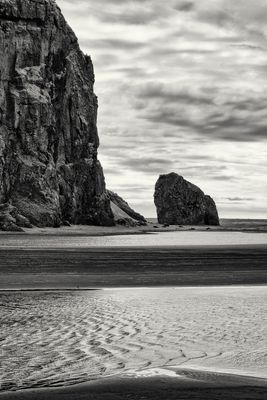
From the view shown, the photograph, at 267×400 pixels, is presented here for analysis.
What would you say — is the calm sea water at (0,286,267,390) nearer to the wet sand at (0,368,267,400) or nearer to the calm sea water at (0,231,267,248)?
the wet sand at (0,368,267,400)

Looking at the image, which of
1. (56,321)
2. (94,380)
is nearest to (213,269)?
(56,321)

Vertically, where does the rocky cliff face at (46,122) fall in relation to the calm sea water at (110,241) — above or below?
above

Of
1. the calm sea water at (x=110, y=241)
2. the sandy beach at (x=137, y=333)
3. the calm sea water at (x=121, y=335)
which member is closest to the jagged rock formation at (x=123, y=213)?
the calm sea water at (x=110, y=241)

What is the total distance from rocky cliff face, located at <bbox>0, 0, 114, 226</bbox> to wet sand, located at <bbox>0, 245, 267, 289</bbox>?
230 feet

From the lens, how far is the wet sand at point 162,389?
689cm

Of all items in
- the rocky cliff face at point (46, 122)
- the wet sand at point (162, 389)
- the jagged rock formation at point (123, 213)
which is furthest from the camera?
the jagged rock formation at point (123, 213)

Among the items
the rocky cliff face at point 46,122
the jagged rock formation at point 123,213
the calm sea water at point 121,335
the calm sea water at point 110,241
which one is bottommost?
the calm sea water at point 121,335

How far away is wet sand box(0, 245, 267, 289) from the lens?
965 inches

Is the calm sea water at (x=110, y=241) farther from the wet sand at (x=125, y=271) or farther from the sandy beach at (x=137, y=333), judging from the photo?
the sandy beach at (x=137, y=333)

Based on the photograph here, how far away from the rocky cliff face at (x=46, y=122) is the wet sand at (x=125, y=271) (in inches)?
2763

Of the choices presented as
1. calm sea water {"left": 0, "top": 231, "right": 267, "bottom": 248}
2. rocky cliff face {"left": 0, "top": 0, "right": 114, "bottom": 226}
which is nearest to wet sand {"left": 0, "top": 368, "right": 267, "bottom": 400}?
calm sea water {"left": 0, "top": 231, "right": 267, "bottom": 248}

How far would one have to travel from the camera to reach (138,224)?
151375 mm

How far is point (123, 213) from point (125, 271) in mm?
126894

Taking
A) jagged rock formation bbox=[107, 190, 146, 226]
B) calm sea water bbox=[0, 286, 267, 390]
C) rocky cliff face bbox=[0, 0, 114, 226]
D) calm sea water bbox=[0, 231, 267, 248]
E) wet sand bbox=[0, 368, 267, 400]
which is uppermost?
rocky cliff face bbox=[0, 0, 114, 226]
